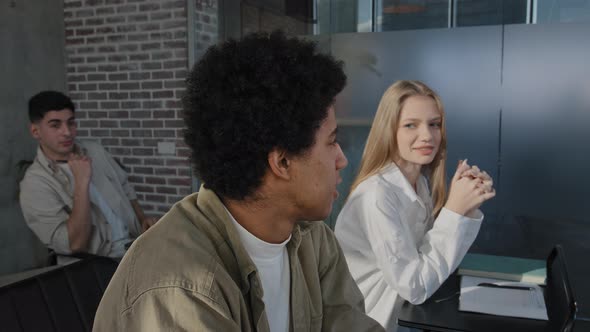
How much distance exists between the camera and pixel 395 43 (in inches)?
149

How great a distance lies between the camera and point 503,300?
73.3 inches

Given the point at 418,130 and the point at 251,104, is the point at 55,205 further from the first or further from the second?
the point at 251,104

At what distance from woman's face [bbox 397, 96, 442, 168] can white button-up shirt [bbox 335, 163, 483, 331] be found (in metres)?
0.11

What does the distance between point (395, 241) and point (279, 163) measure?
2.94 feet

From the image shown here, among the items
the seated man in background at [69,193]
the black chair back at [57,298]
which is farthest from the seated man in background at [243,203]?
the seated man in background at [69,193]

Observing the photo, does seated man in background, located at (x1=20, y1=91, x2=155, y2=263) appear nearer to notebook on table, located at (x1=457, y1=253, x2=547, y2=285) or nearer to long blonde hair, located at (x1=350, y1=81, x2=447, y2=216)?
long blonde hair, located at (x1=350, y1=81, x2=447, y2=216)

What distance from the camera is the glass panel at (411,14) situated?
3.66 meters

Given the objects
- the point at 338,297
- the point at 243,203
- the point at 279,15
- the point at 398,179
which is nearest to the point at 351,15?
the point at 279,15

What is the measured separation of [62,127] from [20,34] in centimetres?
152

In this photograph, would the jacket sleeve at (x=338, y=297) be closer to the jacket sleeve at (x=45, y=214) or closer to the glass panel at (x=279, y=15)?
the jacket sleeve at (x=45, y=214)

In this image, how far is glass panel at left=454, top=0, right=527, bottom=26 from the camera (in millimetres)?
3418

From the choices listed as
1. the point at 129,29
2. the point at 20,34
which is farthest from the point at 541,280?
the point at 20,34

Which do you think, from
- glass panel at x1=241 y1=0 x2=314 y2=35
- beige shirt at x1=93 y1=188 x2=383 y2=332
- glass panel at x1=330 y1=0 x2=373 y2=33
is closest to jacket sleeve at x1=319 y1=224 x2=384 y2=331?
beige shirt at x1=93 y1=188 x2=383 y2=332

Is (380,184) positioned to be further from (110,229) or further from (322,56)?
(110,229)
